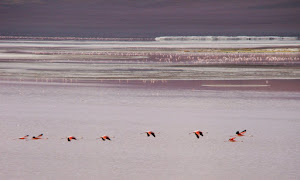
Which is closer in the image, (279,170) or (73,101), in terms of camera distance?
(279,170)

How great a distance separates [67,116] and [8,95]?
5.98m

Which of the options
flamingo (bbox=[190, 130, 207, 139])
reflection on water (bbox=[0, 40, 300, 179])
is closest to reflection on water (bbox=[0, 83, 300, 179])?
reflection on water (bbox=[0, 40, 300, 179])

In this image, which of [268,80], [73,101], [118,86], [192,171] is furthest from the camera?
[268,80]

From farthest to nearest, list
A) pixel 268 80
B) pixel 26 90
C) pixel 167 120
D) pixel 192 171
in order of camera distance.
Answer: pixel 268 80
pixel 26 90
pixel 167 120
pixel 192 171

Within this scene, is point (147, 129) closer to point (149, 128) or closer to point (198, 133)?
point (149, 128)

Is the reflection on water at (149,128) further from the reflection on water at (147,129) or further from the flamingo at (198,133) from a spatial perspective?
the flamingo at (198,133)

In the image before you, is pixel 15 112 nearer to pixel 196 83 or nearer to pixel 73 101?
pixel 73 101

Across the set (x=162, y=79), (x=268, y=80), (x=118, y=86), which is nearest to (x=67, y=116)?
(x=118, y=86)

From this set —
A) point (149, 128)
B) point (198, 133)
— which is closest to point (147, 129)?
point (149, 128)

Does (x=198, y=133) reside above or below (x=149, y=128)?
above

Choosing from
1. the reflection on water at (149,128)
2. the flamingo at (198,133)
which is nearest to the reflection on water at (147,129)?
the reflection on water at (149,128)

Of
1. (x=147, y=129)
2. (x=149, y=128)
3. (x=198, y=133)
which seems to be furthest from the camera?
(x=149, y=128)

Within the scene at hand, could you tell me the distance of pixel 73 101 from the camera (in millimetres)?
19078

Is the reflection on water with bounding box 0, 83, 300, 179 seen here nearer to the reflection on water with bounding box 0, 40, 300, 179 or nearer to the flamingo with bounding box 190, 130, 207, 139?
the reflection on water with bounding box 0, 40, 300, 179
